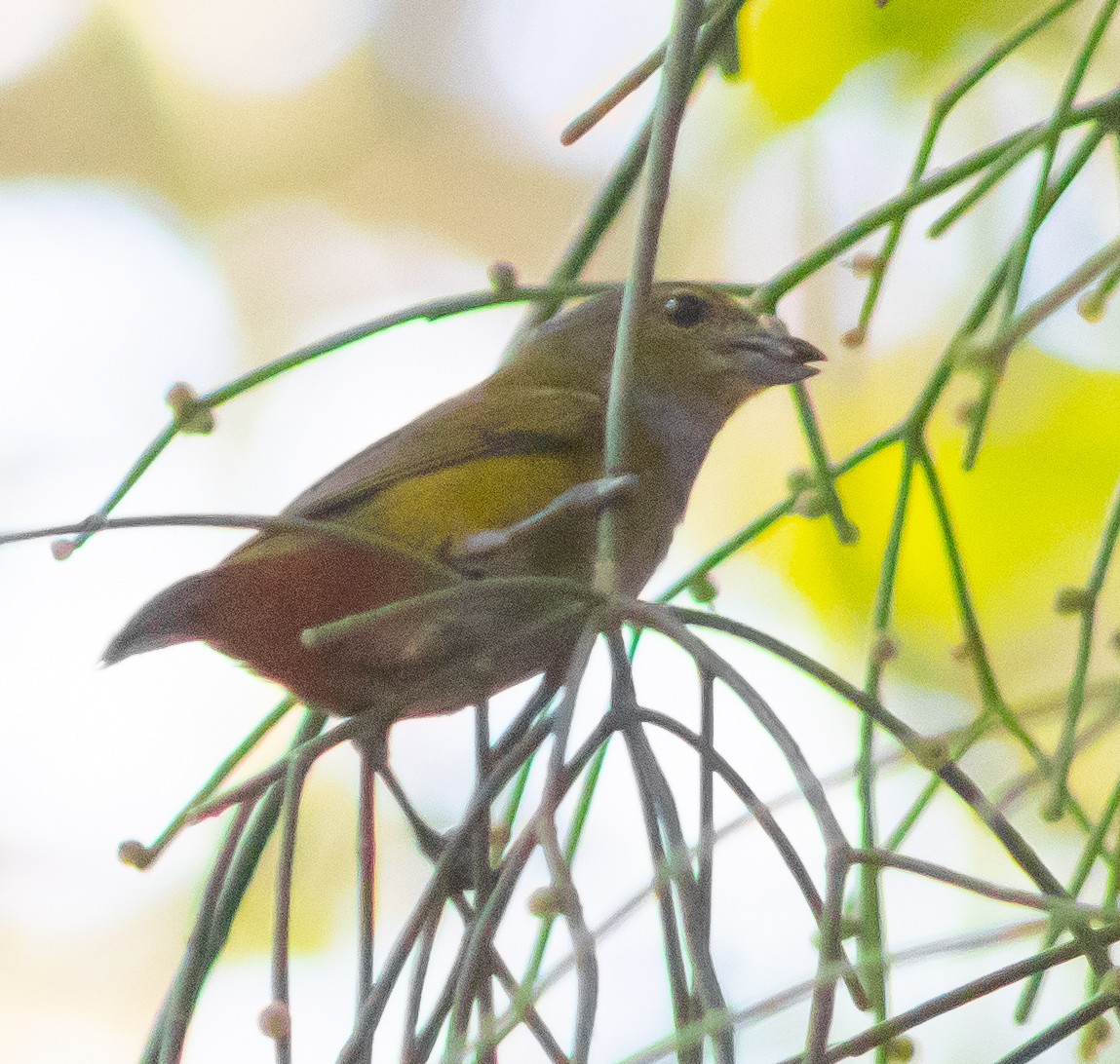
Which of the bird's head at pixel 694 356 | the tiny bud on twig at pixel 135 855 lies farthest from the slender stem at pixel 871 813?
the bird's head at pixel 694 356

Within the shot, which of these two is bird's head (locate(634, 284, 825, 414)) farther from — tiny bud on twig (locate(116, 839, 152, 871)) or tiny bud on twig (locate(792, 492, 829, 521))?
tiny bud on twig (locate(116, 839, 152, 871))

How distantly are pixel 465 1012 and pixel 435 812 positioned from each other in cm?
323

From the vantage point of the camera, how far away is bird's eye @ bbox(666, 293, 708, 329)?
89.6 inches

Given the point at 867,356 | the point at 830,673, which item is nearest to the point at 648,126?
the point at 830,673

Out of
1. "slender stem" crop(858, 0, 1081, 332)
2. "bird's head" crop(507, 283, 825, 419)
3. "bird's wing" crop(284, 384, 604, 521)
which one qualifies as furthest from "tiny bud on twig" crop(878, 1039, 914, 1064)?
"bird's head" crop(507, 283, 825, 419)

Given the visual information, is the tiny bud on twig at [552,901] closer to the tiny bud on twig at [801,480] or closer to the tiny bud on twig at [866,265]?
the tiny bud on twig at [801,480]

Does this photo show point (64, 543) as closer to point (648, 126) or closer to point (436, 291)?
point (648, 126)

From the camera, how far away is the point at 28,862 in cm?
418

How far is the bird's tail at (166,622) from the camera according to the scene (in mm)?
1553

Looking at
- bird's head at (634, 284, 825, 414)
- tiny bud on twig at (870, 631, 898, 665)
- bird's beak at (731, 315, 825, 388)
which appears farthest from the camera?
bird's head at (634, 284, 825, 414)

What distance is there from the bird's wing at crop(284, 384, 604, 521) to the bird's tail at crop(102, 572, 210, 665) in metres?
0.24

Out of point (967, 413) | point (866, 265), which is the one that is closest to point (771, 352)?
point (866, 265)

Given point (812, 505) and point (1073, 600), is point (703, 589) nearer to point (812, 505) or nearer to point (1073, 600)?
point (812, 505)

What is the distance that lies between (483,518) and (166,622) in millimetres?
401
